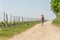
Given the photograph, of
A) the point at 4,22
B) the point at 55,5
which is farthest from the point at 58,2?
the point at 4,22

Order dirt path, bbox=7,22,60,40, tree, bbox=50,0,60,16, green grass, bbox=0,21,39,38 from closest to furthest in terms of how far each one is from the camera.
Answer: dirt path, bbox=7,22,60,40
green grass, bbox=0,21,39,38
tree, bbox=50,0,60,16

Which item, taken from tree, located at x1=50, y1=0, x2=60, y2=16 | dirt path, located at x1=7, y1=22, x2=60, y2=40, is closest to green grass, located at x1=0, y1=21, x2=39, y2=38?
dirt path, located at x1=7, y1=22, x2=60, y2=40

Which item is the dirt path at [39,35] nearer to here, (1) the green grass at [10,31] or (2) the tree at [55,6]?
(1) the green grass at [10,31]

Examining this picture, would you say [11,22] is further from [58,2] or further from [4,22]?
[58,2]

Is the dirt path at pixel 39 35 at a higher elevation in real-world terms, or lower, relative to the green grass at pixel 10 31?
higher

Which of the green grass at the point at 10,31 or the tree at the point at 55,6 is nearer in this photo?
the green grass at the point at 10,31

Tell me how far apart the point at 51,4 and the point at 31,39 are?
56251 millimetres

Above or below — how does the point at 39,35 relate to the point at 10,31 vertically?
above

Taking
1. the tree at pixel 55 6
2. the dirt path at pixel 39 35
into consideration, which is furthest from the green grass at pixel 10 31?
the tree at pixel 55 6

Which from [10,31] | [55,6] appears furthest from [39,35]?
[55,6]

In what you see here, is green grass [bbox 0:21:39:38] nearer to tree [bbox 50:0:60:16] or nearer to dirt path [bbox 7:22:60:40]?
dirt path [bbox 7:22:60:40]

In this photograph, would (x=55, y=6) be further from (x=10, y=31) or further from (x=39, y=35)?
(x=39, y=35)

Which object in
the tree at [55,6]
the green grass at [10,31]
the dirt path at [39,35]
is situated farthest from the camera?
the tree at [55,6]

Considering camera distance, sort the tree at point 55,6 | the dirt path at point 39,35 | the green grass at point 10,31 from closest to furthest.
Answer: the dirt path at point 39,35 → the green grass at point 10,31 → the tree at point 55,6
